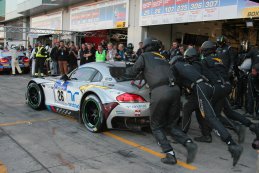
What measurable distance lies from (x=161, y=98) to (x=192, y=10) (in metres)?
8.68

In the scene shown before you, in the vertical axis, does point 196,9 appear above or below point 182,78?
above

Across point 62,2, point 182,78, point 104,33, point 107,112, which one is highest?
point 62,2

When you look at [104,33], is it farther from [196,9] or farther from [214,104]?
[214,104]

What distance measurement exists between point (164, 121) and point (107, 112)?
1.22 metres

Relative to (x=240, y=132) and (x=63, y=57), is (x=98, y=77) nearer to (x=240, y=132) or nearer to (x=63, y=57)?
(x=240, y=132)

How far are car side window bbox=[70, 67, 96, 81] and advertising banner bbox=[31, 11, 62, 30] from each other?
58.5 feet

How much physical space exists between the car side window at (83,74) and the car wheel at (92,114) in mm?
621

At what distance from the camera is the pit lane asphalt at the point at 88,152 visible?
4043 millimetres

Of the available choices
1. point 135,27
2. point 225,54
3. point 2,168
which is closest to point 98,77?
point 2,168

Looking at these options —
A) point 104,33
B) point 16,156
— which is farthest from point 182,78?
point 104,33

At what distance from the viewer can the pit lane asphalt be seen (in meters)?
4.04

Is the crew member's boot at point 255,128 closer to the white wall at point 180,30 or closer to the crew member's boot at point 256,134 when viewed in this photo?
the crew member's boot at point 256,134

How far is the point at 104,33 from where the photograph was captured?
20734 mm

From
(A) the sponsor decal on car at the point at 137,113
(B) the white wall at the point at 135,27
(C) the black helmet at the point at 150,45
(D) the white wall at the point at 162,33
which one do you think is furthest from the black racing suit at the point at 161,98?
(D) the white wall at the point at 162,33
